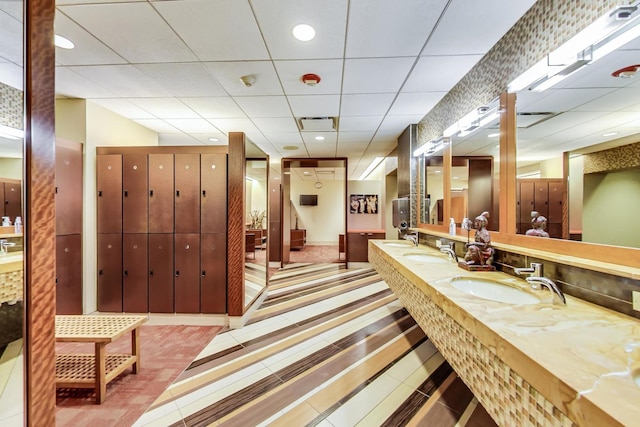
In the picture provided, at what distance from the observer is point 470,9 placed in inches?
71.3

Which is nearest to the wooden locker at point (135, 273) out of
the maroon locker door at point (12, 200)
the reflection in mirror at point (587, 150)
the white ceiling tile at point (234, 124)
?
the white ceiling tile at point (234, 124)

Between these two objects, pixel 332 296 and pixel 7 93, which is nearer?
pixel 7 93

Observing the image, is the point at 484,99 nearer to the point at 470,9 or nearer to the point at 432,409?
the point at 470,9

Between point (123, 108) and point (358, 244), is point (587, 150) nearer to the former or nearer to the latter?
point (123, 108)

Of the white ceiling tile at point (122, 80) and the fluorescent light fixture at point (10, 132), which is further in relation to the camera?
the white ceiling tile at point (122, 80)

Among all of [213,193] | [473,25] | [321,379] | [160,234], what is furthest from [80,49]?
[321,379]

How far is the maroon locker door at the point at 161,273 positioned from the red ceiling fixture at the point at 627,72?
13.1 ft

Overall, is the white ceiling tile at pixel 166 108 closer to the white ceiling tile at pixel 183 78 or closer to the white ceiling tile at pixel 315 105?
the white ceiling tile at pixel 183 78

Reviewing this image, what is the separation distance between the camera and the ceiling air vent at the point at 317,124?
3949 mm

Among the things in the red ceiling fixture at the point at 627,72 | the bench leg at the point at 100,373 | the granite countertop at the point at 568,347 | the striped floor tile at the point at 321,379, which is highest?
the red ceiling fixture at the point at 627,72

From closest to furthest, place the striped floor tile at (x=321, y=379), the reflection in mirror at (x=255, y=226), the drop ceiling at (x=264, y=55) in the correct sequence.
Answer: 1. the striped floor tile at (x=321, y=379)
2. the drop ceiling at (x=264, y=55)
3. the reflection in mirror at (x=255, y=226)

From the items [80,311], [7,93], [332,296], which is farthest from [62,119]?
[332,296]

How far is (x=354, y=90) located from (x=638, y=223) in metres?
2.59

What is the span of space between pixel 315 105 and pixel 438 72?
152 centimetres
